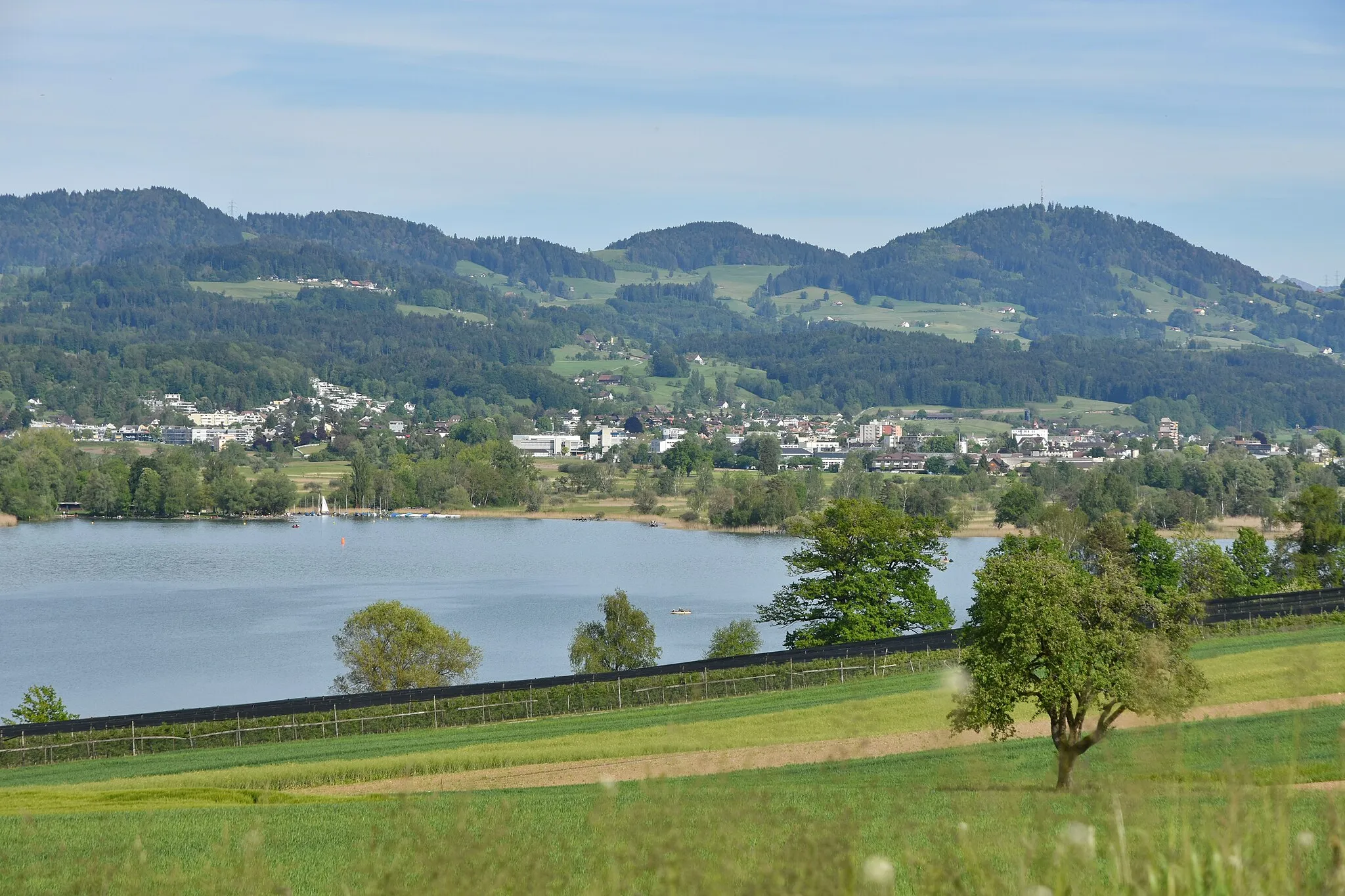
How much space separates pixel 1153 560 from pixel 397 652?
964 inches

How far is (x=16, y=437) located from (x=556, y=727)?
97.5 meters

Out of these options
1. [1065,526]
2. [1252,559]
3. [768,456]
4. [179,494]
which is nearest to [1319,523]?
[1252,559]

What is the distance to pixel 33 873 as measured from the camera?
166 inches

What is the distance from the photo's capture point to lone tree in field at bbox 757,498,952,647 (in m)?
34.4

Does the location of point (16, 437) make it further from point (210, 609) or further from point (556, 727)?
point (556, 727)

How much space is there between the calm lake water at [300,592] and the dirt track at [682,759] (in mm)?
16219

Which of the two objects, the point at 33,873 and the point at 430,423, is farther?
the point at 430,423

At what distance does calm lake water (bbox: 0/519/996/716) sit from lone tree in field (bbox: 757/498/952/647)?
17.5 ft

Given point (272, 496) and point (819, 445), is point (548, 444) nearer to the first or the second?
point (819, 445)

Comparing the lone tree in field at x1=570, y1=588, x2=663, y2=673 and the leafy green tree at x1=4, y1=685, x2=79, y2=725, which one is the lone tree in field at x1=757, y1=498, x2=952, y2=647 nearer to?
the lone tree in field at x1=570, y1=588, x2=663, y2=673

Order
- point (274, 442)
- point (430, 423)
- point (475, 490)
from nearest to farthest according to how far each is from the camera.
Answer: point (475, 490) < point (274, 442) < point (430, 423)

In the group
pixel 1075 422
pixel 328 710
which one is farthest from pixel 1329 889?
pixel 1075 422

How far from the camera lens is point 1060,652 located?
14.6 metres

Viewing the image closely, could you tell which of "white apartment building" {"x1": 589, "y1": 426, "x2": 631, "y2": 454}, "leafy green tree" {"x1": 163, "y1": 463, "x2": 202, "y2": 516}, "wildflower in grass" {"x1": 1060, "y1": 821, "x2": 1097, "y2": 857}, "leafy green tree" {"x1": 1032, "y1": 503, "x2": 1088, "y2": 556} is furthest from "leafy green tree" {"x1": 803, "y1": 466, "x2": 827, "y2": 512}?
"wildflower in grass" {"x1": 1060, "y1": 821, "x2": 1097, "y2": 857}
